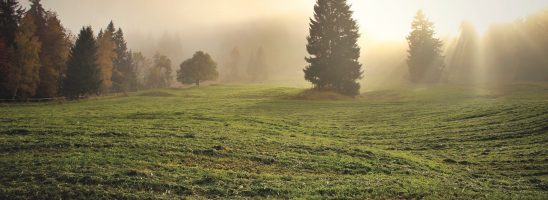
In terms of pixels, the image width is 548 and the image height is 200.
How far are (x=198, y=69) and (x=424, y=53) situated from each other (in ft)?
221

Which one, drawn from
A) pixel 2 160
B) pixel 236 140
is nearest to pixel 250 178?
pixel 236 140

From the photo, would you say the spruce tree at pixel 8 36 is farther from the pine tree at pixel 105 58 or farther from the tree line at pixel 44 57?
the pine tree at pixel 105 58

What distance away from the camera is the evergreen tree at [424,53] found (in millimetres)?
97625

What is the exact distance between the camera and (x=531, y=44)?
11181 cm

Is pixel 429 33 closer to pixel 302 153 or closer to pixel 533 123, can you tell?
pixel 533 123

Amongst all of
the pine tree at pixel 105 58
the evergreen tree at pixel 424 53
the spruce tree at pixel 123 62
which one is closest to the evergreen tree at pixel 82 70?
the pine tree at pixel 105 58

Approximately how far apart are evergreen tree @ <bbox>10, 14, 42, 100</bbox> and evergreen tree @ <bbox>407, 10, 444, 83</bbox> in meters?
86.4

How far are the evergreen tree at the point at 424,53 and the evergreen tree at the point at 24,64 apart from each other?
86399mm

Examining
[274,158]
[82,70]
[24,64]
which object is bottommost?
[274,158]

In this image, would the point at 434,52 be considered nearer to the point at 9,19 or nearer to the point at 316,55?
the point at 316,55

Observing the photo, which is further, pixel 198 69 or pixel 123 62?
pixel 123 62

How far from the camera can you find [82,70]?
2817 inches

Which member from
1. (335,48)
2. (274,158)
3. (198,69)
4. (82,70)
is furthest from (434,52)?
(274,158)

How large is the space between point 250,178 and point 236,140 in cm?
781
